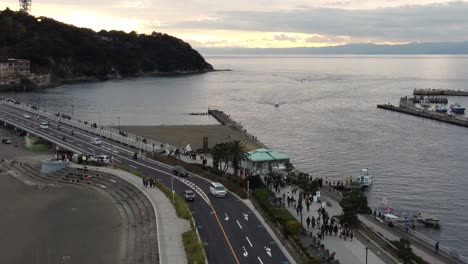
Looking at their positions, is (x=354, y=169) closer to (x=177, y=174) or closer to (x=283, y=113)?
(x=177, y=174)

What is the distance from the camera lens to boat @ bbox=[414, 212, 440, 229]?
124ft

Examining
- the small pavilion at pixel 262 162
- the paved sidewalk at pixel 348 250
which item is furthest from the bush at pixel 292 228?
the small pavilion at pixel 262 162

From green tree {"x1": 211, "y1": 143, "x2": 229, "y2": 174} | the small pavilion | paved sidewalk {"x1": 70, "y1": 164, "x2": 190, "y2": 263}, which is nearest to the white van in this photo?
paved sidewalk {"x1": 70, "y1": 164, "x2": 190, "y2": 263}

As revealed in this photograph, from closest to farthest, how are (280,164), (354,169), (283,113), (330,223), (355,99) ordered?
(330,223), (280,164), (354,169), (283,113), (355,99)

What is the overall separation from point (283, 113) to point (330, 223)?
8085cm

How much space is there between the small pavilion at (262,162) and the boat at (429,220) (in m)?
11.9

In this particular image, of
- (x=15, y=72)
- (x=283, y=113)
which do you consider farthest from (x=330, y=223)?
(x=15, y=72)

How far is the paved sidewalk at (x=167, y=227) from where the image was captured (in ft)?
81.6

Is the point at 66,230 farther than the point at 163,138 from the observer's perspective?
No

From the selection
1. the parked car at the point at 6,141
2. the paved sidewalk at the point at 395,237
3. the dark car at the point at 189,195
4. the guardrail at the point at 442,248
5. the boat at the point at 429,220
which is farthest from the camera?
the parked car at the point at 6,141

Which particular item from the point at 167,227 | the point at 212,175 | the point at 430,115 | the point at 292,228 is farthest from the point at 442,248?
the point at 430,115

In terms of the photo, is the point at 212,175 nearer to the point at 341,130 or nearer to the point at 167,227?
the point at 167,227

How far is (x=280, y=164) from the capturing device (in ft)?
151

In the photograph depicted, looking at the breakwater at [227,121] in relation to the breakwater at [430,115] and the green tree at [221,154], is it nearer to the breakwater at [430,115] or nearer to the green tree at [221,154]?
the green tree at [221,154]
